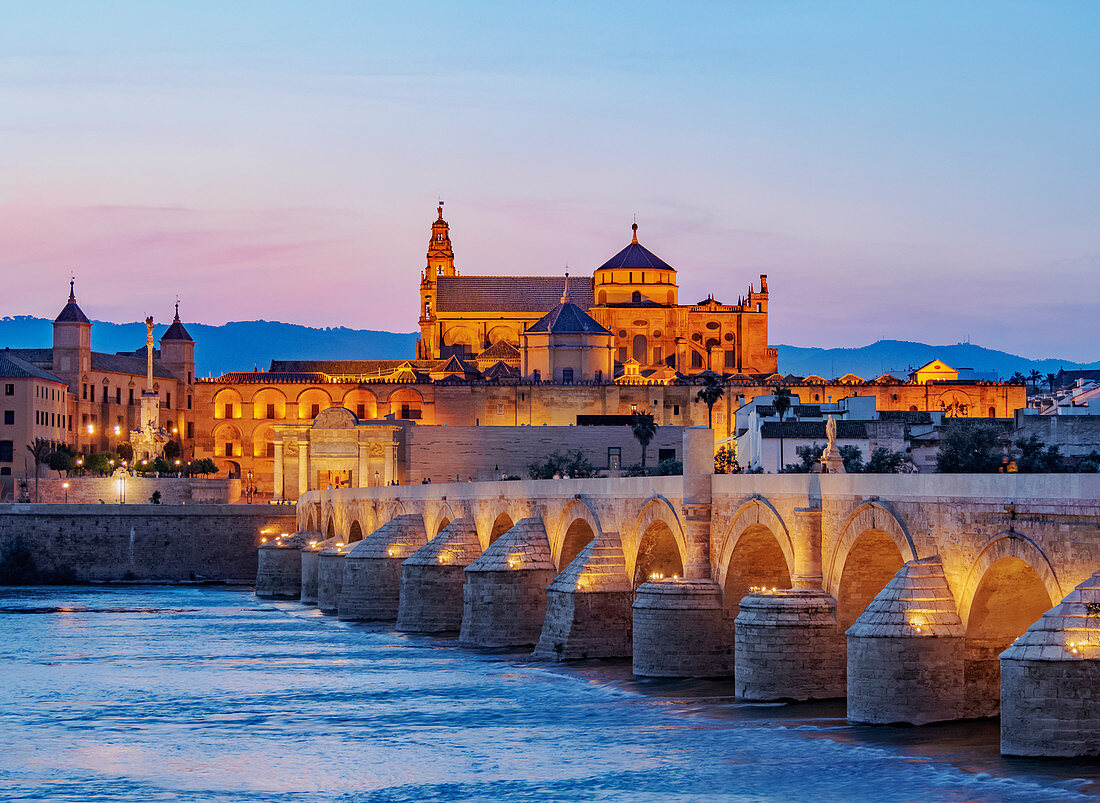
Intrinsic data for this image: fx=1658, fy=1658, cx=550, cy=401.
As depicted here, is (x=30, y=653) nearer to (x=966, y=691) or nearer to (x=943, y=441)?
(x=966, y=691)

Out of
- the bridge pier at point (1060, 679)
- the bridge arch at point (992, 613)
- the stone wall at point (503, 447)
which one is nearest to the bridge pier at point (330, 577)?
the bridge arch at point (992, 613)

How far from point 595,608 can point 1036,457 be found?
27.6 metres

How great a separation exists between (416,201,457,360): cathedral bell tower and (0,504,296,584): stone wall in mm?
54109

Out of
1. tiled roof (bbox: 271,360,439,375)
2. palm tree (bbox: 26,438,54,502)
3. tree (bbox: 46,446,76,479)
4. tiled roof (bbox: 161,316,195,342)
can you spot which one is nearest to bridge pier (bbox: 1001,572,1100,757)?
palm tree (bbox: 26,438,54,502)

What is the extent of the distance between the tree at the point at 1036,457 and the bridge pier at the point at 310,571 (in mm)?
22956

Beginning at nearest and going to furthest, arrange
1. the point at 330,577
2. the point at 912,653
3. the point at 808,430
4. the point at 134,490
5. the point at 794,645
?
the point at 912,653 → the point at 794,645 → the point at 330,577 → the point at 808,430 → the point at 134,490

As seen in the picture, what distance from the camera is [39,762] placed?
24.0 m

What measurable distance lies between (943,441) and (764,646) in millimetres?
37013

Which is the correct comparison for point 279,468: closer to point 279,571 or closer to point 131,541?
point 131,541

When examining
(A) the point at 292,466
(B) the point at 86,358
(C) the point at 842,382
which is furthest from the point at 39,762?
(C) the point at 842,382

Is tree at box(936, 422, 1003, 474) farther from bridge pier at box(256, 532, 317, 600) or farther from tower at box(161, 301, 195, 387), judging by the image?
tower at box(161, 301, 195, 387)

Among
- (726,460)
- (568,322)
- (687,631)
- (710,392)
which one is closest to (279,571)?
(726,460)

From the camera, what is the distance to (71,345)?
10444 cm

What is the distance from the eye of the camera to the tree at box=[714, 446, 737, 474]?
219 ft
